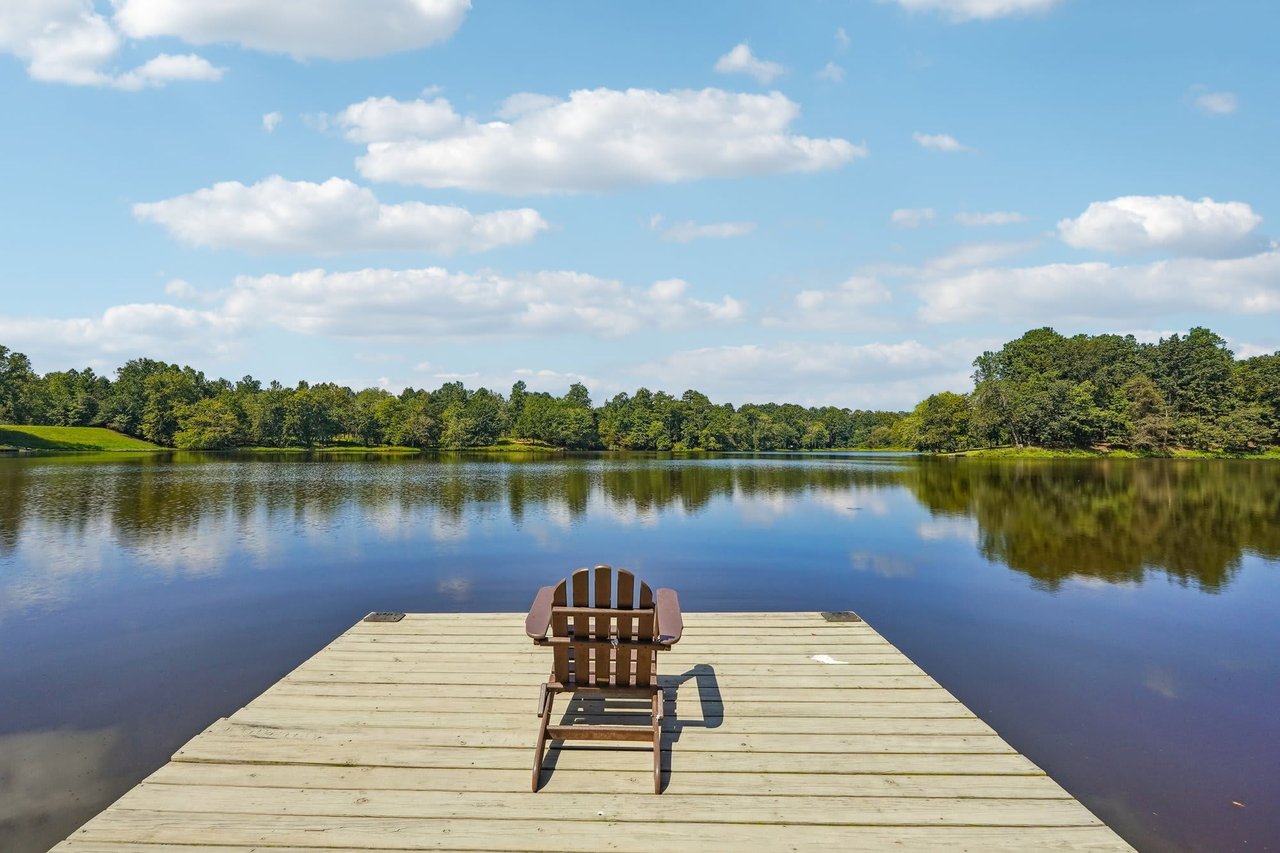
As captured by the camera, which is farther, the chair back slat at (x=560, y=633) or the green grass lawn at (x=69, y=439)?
the green grass lawn at (x=69, y=439)

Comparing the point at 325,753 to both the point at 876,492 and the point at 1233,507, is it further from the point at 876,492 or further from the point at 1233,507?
the point at 1233,507

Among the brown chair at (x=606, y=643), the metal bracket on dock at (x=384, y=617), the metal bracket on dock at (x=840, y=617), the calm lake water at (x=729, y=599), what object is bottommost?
the calm lake water at (x=729, y=599)

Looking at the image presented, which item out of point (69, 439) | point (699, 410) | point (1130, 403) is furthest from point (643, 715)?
point (699, 410)

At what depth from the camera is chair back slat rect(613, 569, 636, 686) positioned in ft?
15.9

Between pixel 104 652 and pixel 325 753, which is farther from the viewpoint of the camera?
pixel 104 652

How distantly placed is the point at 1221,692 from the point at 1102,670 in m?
1.29

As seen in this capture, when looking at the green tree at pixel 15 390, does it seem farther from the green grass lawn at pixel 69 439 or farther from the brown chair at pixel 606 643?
the brown chair at pixel 606 643

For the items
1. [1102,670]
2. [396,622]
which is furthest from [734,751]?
[1102,670]

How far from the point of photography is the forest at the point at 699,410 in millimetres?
82375

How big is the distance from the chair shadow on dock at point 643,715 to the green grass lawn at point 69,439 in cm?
10569

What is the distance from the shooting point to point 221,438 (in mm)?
97938

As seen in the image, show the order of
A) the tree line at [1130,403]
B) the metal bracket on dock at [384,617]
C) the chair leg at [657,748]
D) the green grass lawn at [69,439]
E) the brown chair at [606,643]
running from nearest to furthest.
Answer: the chair leg at [657,748] → the brown chair at [606,643] → the metal bracket on dock at [384,617] → the tree line at [1130,403] → the green grass lawn at [69,439]

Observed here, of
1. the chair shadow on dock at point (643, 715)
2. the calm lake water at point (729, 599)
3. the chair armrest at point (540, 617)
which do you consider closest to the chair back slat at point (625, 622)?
the chair armrest at point (540, 617)

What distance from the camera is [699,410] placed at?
13738 cm
